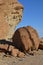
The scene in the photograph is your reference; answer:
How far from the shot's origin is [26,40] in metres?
15.0

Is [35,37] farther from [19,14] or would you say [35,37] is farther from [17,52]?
[19,14]

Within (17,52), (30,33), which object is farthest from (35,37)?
(17,52)

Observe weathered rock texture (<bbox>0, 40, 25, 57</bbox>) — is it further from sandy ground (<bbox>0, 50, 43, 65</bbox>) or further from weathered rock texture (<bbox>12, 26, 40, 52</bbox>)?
sandy ground (<bbox>0, 50, 43, 65</bbox>)

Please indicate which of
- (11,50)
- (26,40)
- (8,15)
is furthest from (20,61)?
(8,15)

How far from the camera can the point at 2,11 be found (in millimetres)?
24141

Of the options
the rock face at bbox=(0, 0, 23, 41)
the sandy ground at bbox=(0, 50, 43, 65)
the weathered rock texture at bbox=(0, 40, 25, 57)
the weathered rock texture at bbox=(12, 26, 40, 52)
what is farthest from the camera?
the rock face at bbox=(0, 0, 23, 41)

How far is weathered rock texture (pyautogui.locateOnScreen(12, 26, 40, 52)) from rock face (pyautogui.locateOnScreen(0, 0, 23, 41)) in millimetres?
8375

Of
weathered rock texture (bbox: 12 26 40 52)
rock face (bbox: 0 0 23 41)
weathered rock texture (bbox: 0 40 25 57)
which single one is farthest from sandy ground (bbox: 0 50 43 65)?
rock face (bbox: 0 0 23 41)

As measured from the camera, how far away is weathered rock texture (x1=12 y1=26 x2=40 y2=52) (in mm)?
15000

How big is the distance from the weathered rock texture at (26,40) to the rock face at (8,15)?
8.38m

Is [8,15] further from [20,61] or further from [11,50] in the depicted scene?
[20,61]

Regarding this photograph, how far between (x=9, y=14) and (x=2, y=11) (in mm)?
1030

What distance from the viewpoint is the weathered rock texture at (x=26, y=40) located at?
1500 cm

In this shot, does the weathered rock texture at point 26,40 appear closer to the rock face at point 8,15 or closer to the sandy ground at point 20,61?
the sandy ground at point 20,61
